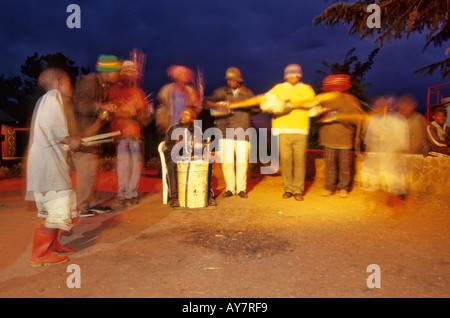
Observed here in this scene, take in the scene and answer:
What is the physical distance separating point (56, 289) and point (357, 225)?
147 inches

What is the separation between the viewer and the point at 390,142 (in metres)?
6.95

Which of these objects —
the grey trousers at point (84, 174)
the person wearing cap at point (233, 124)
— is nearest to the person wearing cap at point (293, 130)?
the person wearing cap at point (233, 124)

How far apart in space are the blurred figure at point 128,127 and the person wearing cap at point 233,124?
1.36m

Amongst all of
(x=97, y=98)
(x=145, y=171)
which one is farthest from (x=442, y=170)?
(x=145, y=171)

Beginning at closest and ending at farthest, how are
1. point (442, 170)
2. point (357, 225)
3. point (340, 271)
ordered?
point (340, 271) → point (357, 225) → point (442, 170)

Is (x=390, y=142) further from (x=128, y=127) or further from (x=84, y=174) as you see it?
(x=84, y=174)

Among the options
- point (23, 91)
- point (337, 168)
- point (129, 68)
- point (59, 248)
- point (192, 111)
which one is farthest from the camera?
point (23, 91)

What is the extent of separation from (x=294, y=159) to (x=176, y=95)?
250cm

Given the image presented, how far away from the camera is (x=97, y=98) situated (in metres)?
5.78

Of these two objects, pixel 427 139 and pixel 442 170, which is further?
pixel 427 139

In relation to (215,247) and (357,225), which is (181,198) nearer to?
(215,247)

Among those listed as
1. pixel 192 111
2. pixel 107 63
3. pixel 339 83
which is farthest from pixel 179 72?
pixel 339 83

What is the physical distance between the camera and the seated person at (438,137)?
26.3 ft

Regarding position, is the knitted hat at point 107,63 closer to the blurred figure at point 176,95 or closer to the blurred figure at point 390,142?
the blurred figure at point 176,95
